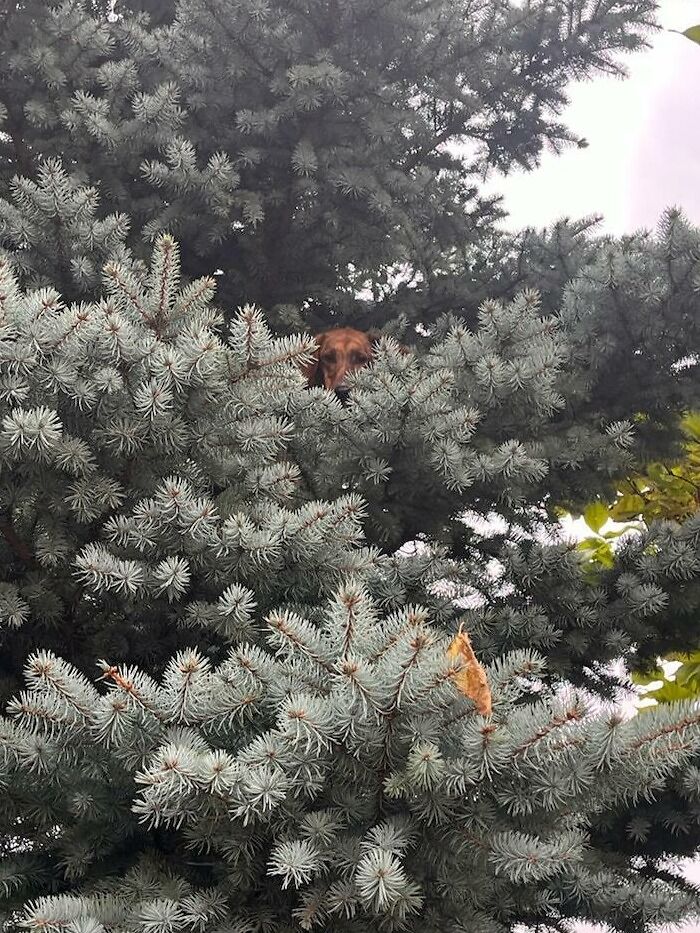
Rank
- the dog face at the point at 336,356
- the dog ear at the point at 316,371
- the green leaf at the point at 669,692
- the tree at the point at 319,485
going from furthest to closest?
the green leaf at the point at 669,692
the dog ear at the point at 316,371
the dog face at the point at 336,356
the tree at the point at 319,485

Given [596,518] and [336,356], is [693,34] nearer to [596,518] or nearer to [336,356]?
[336,356]

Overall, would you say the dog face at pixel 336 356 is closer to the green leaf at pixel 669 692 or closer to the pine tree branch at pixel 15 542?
the pine tree branch at pixel 15 542

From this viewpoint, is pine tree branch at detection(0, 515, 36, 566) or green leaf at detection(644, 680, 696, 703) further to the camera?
green leaf at detection(644, 680, 696, 703)

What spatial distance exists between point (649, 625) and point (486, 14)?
3682 millimetres

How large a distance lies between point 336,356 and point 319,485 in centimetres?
138

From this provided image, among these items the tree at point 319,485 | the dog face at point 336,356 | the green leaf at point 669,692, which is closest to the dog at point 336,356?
the dog face at point 336,356

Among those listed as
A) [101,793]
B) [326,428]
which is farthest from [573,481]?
[101,793]

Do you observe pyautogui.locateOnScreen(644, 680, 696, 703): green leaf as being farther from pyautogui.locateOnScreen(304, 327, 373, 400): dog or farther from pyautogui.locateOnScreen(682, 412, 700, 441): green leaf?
pyautogui.locateOnScreen(304, 327, 373, 400): dog

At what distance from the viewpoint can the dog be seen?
513 cm

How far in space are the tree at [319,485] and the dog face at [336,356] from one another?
30 cm

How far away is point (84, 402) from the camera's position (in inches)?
118

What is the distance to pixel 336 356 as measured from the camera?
520 centimetres

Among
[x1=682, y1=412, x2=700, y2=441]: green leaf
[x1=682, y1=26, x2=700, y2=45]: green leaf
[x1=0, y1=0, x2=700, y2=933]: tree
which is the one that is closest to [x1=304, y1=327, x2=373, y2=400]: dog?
[x1=0, y1=0, x2=700, y2=933]: tree

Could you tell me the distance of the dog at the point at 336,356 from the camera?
513 cm
